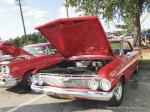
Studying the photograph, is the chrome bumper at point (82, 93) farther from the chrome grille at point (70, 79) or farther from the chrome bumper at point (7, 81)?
the chrome bumper at point (7, 81)

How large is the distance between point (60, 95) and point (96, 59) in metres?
1.77

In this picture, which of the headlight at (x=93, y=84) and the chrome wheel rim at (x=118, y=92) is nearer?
the headlight at (x=93, y=84)

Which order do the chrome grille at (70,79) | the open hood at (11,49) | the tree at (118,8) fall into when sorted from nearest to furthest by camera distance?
the chrome grille at (70,79) < the open hood at (11,49) < the tree at (118,8)

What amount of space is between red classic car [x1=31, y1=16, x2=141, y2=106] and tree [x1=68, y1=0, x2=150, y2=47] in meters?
10.5

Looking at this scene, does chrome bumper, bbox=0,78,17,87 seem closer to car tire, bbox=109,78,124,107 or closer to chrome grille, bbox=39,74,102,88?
chrome grille, bbox=39,74,102,88

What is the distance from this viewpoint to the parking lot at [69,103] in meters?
6.35

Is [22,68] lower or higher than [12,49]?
lower

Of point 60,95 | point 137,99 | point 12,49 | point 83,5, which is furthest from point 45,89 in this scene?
point 83,5

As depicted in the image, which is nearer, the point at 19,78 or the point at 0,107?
the point at 0,107

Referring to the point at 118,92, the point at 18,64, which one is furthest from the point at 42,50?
the point at 118,92

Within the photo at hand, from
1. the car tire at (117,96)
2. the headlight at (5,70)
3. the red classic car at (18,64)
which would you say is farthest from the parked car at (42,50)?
the car tire at (117,96)

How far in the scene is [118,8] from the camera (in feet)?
63.7

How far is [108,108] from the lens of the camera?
20.7ft

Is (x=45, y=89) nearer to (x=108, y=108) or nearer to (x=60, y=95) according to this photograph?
(x=60, y=95)
